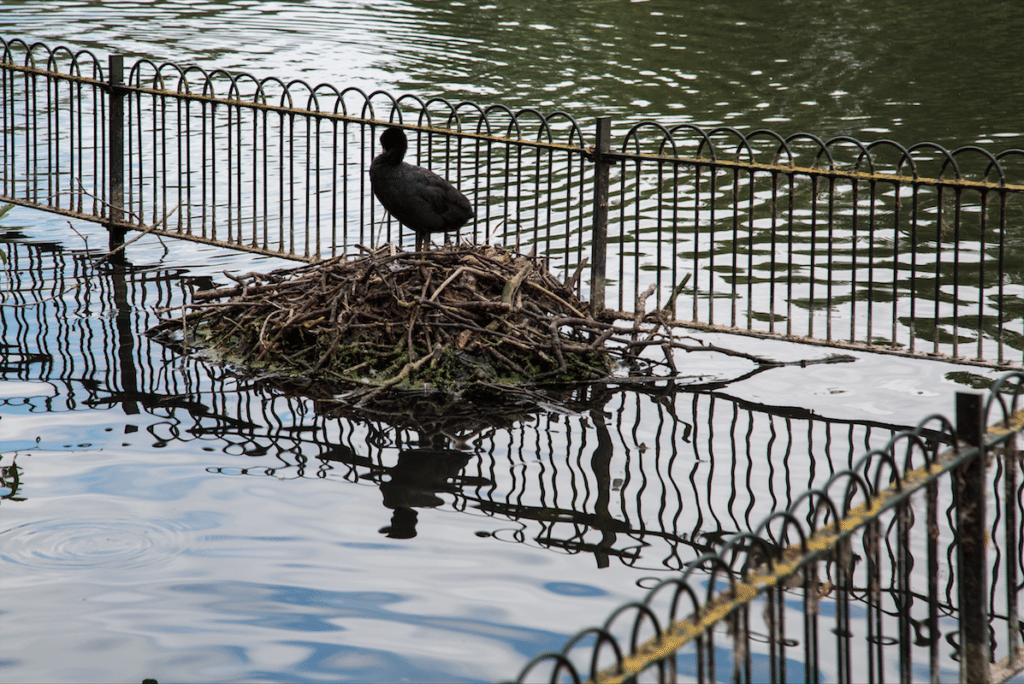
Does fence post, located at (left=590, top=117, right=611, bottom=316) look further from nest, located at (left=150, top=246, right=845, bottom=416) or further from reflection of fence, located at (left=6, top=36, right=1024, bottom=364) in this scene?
nest, located at (left=150, top=246, right=845, bottom=416)

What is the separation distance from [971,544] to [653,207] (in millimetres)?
10190

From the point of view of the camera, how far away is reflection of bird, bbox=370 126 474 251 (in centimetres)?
902

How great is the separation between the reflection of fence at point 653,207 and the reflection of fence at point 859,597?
2.73 m

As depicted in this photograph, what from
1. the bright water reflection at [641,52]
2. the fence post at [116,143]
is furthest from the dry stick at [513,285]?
the bright water reflection at [641,52]

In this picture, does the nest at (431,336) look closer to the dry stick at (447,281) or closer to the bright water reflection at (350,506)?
the dry stick at (447,281)

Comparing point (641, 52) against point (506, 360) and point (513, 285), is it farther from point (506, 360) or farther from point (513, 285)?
point (506, 360)

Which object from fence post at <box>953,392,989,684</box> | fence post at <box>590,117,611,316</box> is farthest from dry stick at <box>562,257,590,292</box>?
fence post at <box>953,392,989,684</box>

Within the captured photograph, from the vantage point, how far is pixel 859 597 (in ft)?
18.2

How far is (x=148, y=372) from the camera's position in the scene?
8742 millimetres

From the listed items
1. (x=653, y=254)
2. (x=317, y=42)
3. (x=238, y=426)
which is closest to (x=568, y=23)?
(x=317, y=42)

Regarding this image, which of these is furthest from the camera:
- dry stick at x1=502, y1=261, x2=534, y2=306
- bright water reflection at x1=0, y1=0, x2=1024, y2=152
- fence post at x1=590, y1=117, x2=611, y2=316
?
bright water reflection at x1=0, y1=0, x2=1024, y2=152

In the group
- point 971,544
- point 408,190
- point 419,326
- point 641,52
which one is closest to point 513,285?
point 419,326

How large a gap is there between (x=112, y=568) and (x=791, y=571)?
3.64 m

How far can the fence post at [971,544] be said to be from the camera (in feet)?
14.5
